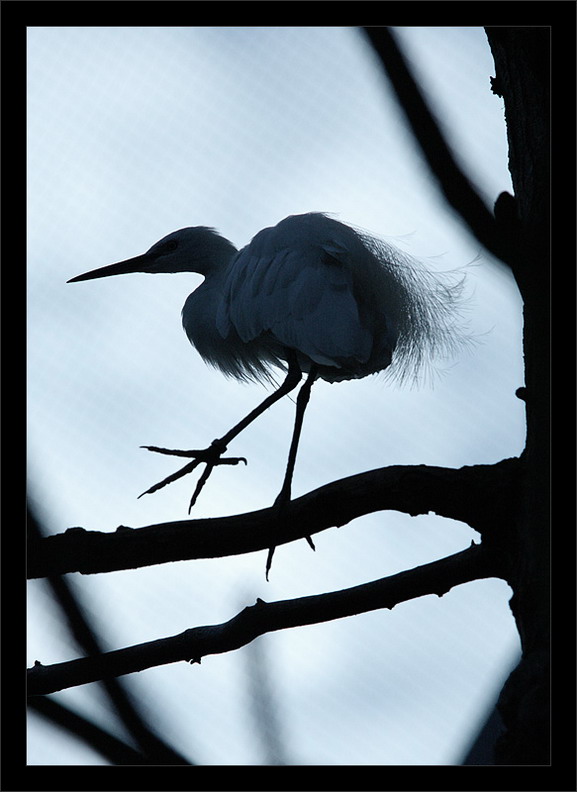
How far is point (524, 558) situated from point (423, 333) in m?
1.00

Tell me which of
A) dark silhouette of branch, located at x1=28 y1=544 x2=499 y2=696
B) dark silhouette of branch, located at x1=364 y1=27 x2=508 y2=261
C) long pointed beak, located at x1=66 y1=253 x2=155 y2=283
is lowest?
dark silhouette of branch, located at x1=28 y1=544 x2=499 y2=696

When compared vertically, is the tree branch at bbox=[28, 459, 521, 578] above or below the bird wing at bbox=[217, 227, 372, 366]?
below

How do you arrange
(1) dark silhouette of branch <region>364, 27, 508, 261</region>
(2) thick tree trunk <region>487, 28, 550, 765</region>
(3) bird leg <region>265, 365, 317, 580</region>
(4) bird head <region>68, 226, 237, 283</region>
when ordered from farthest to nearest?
(4) bird head <region>68, 226, 237, 283</region> < (3) bird leg <region>265, 365, 317, 580</region> < (2) thick tree trunk <region>487, 28, 550, 765</region> < (1) dark silhouette of branch <region>364, 27, 508, 261</region>

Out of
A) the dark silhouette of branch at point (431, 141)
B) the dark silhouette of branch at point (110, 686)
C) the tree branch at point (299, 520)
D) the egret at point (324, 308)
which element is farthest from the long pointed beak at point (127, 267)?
the dark silhouette of branch at point (110, 686)

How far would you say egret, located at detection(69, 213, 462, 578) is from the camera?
6.82 ft

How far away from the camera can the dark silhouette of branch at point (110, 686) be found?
28.1 inches

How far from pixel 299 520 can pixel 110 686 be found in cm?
72

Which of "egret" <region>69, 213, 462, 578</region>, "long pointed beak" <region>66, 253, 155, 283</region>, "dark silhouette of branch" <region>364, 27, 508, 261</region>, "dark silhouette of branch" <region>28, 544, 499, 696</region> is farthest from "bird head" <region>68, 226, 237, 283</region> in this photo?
"dark silhouette of branch" <region>364, 27, 508, 261</region>

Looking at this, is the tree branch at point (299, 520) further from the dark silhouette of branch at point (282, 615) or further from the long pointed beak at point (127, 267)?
the long pointed beak at point (127, 267)

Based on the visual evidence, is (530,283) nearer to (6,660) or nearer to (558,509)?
(558,509)

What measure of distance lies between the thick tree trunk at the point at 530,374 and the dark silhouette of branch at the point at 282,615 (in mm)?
102

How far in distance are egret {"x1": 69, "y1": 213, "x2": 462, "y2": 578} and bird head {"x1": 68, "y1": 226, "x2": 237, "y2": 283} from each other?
0.25 metres

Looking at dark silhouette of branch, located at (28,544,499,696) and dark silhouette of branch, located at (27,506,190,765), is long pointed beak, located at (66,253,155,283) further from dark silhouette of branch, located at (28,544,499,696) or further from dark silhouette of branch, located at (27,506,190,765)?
dark silhouette of branch, located at (27,506,190,765)

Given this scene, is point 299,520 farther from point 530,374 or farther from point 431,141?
point 431,141
